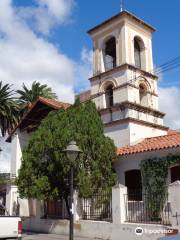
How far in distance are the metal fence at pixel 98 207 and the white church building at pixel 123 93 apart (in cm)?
216

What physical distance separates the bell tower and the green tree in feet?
12.8

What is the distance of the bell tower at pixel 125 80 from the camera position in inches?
909

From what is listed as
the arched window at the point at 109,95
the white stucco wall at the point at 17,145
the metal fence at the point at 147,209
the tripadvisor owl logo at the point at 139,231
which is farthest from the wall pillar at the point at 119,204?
the white stucco wall at the point at 17,145

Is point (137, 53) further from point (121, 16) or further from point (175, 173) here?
point (175, 173)

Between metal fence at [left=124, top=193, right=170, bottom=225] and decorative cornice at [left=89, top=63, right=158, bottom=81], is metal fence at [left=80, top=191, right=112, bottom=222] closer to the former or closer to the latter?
metal fence at [left=124, top=193, right=170, bottom=225]

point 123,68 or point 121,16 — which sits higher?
point 121,16

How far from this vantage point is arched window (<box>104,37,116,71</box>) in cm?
2609

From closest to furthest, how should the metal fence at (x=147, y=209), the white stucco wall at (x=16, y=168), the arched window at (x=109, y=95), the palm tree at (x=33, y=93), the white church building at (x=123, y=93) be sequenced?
1. the metal fence at (x=147, y=209)
2. the white church building at (x=123, y=93)
3. the arched window at (x=109, y=95)
4. the white stucco wall at (x=16, y=168)
5. the palm tree at (x=33, y=93)

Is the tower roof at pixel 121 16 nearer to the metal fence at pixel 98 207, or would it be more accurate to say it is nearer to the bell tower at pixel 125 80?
the bell tower at pixel 125 80

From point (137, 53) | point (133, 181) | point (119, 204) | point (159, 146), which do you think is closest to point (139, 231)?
point (119, 204)

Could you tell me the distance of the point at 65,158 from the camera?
17.8m

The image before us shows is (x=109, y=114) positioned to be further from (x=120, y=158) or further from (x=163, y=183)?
(x=163, y=183)

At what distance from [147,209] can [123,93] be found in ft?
27.6

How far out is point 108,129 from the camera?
23672 mm
